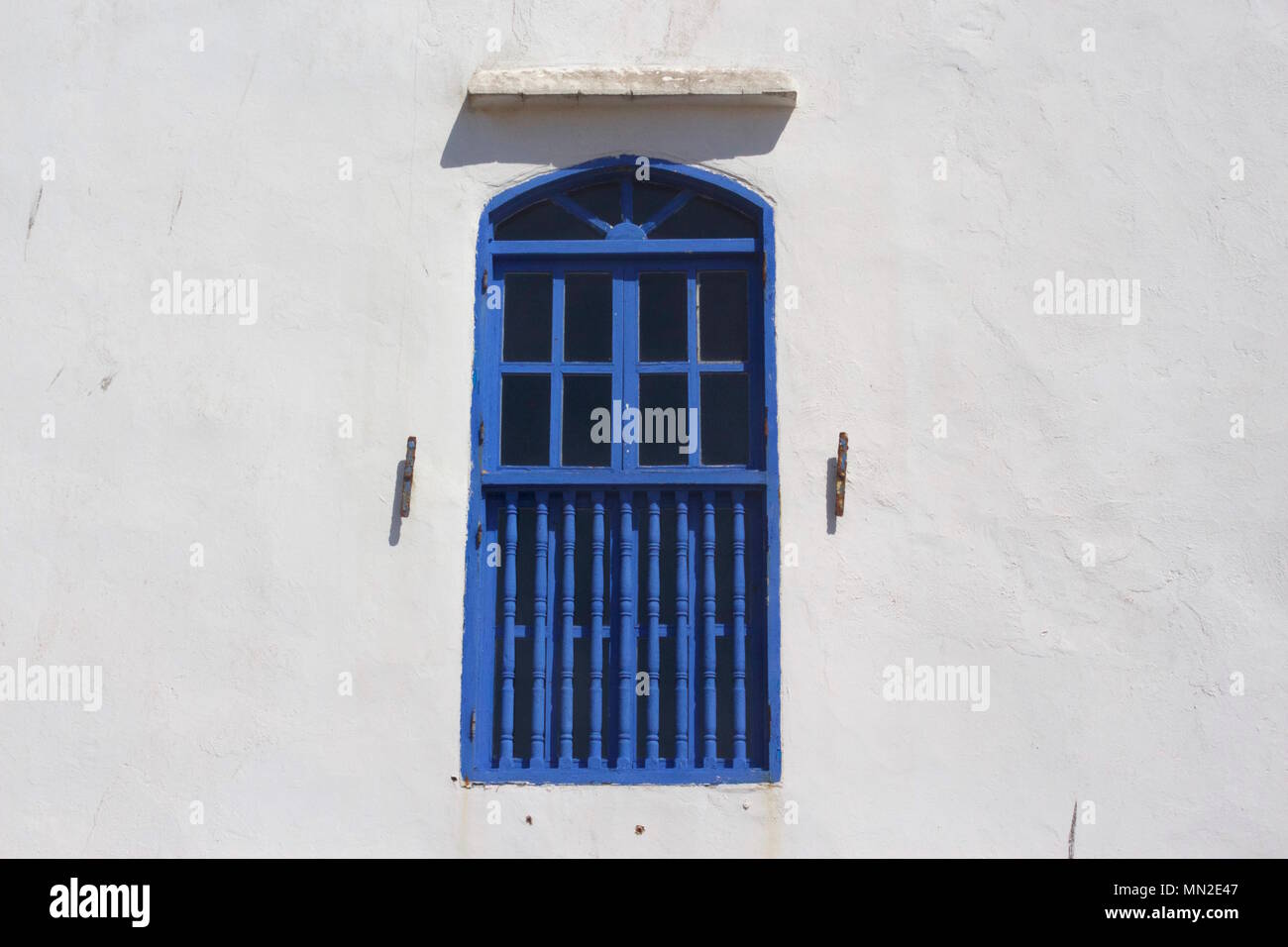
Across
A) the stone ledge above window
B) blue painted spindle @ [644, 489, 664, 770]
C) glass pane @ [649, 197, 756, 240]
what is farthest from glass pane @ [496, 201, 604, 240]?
blue painted spindle @ [644, 489, 664, 770]

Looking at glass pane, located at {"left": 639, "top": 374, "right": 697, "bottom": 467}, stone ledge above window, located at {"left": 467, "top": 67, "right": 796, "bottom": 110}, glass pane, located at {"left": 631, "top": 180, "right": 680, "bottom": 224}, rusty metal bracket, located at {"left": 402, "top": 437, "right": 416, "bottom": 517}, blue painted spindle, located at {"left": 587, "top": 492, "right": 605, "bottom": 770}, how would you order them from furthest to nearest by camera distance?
glass pane, located at {"left": 631, "top": 180, "right": 680, "bottom": 224}, stone ledge above window, located at {"left": 467, "top": 67, "right": 796, "bottom": 110}, glass pane, located at {"left": 639, "top": 374, "right": 697, "bottom": 467}, rusty metal bracket, located at {"left": 402, "top": 437, "right": 416, "bottom": 517}, blue painted spindle, located at {"left": 587, "top": 492, "right": 605, "bottom": 770}

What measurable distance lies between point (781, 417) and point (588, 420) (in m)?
0.69

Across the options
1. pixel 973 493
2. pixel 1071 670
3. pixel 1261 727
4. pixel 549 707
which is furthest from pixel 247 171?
pixel 1261 727

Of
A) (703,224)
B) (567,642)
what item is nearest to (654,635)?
(567,642)

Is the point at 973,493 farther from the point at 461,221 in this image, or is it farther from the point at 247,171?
the point at 247,171

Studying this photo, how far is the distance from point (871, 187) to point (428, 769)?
8.45 ft

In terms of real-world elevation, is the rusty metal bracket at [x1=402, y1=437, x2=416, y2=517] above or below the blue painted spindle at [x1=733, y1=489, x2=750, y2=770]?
above

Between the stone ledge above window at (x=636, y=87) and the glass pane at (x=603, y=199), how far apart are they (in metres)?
0.31

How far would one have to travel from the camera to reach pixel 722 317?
6.00 metres

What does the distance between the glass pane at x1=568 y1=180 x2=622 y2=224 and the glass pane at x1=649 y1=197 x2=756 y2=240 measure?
0.57 ft

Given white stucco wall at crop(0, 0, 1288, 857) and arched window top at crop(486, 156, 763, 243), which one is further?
arched window top at crop(486, 156, 763, 243)

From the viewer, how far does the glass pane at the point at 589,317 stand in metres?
5.97

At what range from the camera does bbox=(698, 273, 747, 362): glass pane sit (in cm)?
596

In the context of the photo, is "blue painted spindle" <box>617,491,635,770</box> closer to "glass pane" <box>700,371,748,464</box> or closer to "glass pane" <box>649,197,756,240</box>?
"glass pane" <box>700,371,748,464</box>
